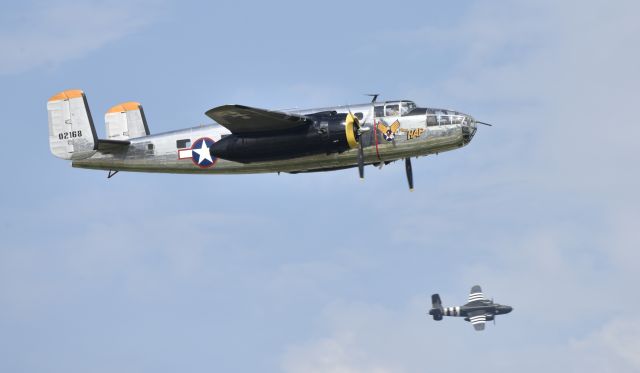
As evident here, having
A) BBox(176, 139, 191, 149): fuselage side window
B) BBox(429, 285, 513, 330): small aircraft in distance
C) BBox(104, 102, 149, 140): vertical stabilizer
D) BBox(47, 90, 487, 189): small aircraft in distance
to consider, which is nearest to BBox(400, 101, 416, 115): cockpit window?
BBox(47, 90, 487, 189): small aircraft in distance

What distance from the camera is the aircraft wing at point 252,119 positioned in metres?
39.7

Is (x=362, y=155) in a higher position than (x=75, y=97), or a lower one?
lower

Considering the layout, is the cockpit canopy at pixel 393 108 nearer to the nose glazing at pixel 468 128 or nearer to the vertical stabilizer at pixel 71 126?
the nose glazing at pixel 468 128

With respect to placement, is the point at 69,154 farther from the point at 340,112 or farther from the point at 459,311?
the point at 459,311

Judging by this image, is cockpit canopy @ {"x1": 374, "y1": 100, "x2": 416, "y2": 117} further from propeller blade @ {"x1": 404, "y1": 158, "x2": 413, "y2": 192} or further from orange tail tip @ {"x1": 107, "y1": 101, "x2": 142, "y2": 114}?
orange tail tip @ {"x1": 107, "y1": 101, "x2": 142, "y2": 114}

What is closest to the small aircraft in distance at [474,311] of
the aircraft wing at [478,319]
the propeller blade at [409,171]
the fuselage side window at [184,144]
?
the aircraft wing at [478,319]

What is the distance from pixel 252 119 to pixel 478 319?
8784 centimetres

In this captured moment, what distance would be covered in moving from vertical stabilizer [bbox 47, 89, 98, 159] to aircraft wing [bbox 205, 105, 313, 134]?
7.18 metres

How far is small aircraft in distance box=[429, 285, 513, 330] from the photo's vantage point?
123312mm

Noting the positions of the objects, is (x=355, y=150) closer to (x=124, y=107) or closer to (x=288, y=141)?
(x=288, y=141)

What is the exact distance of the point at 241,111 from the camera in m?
39.7

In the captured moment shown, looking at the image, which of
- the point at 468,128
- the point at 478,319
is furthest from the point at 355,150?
the point at 478,319

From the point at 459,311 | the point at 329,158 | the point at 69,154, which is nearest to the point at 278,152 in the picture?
the point at 329,158

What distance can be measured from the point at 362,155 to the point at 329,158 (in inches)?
55.0
